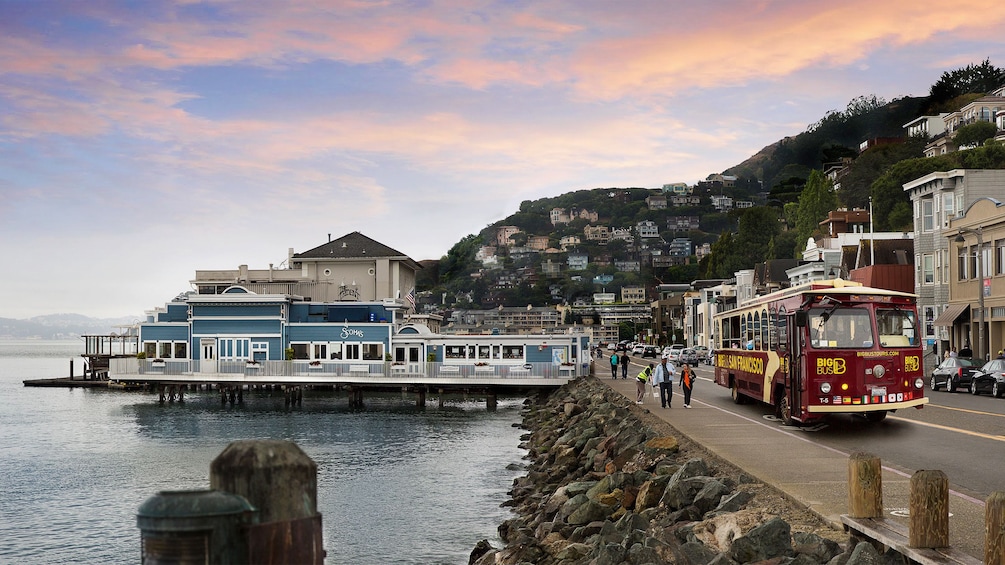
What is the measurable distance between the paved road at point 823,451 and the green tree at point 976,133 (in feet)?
291

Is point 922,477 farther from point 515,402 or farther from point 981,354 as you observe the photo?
point 515,402

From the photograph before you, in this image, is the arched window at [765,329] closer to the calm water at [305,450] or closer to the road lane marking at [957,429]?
the road lane marking at [957,429]

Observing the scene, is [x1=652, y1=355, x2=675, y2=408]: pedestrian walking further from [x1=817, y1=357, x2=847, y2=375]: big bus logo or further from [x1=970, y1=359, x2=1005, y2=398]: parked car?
[x1=970, y1=359, x2=1005, y2=398]: parked car

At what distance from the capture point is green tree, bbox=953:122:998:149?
11094 centimetres

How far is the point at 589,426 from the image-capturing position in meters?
33.4

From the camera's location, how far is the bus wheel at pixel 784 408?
24984 mm

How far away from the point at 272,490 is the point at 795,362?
72.5ft

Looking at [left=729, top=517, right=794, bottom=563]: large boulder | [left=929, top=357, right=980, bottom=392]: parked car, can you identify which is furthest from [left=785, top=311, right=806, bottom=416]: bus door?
[left=929, top=357, right=980, bottom=392]: parked car

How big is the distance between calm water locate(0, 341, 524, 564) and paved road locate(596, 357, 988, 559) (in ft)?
21.0

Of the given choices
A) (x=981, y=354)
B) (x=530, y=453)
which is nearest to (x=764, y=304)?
(x=530, y=453)

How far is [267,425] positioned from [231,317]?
18.0 metres

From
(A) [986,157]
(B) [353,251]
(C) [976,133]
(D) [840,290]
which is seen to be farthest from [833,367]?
(C) [976,133]

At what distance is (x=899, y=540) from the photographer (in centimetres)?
962

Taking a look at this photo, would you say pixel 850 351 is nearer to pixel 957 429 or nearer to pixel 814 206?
pixel 957 429
